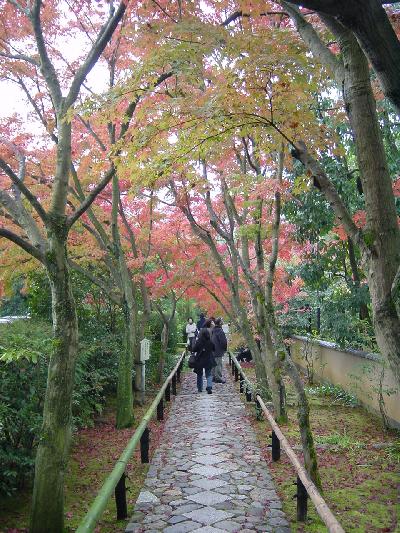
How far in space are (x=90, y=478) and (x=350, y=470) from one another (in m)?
3.47

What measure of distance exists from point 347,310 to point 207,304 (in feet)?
25.1

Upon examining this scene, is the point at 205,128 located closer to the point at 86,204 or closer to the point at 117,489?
the point at 86,204

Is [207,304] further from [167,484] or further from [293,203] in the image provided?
[167,484]

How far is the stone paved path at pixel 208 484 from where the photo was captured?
4652 mm

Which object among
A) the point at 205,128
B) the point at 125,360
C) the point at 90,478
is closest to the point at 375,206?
the point at 205,128

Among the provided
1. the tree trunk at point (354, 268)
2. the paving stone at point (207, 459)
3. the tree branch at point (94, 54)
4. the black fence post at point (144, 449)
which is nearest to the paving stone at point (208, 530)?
the paving stone at point (207, 459)

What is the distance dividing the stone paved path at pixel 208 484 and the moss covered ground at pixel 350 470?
220mm

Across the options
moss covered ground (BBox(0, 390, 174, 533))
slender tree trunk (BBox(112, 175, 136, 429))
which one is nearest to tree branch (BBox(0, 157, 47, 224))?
moss covered ground (BBox(0, 390, 174, 533))

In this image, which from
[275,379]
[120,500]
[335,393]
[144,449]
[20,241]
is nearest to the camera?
[20,241]

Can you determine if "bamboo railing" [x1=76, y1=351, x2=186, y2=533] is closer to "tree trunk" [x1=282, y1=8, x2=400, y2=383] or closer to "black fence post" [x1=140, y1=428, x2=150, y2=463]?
"black fence post" [x1=140, y1=428, x2=150, y2=463]

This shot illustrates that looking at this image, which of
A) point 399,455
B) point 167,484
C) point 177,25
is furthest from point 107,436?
point 177,25

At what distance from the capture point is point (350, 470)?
20.7ft

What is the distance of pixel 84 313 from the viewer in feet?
39.5

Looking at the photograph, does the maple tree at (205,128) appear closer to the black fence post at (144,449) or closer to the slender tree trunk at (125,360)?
the slender tree trunk at (125,360)
